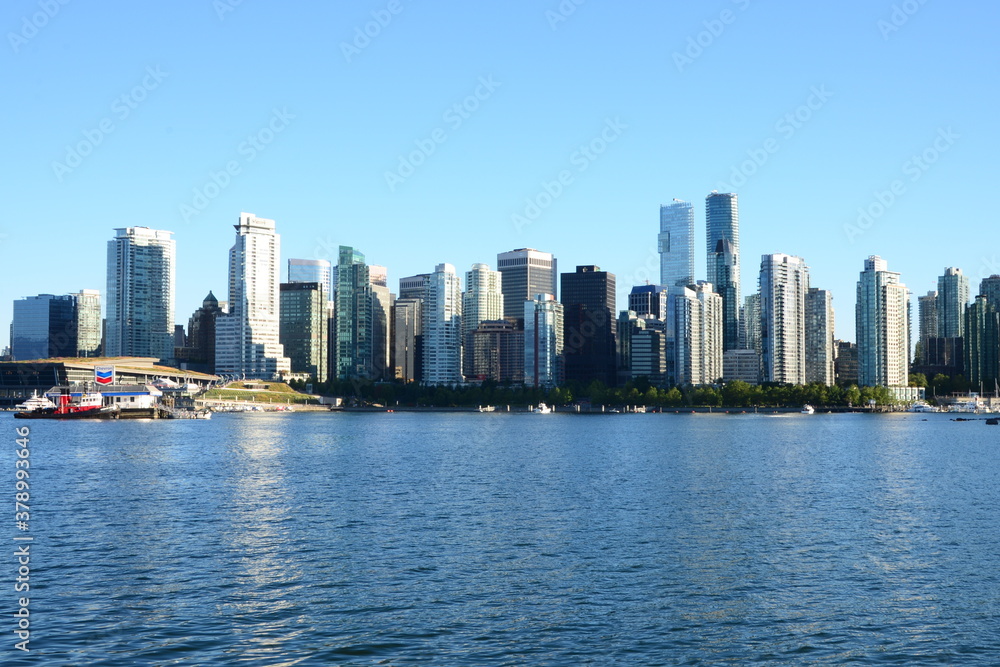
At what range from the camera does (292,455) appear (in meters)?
128

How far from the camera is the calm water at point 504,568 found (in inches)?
1462

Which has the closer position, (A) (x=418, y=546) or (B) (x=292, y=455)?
(A) (x=418, y=546)

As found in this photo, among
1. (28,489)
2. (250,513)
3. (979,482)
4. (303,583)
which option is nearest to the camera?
(303,583)

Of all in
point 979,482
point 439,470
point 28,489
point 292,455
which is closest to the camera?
point 28,489

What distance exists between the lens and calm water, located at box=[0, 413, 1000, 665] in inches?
1462

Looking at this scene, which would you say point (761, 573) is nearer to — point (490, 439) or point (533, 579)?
point (533, 579)

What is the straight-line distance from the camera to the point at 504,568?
1967 inches

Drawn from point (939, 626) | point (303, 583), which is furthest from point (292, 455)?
point (939, 626)

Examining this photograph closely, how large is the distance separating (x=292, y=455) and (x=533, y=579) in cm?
8480

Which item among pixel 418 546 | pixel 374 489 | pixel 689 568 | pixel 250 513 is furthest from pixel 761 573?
pixel 374 489

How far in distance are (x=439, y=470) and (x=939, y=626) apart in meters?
67.9

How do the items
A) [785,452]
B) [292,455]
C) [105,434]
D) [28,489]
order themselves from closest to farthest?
1. [28,489]
2. [292,455]
3. [785,452]
4. [105,434]

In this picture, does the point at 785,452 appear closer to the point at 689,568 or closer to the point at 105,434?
the point at 689,568

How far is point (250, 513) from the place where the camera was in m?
68.3
